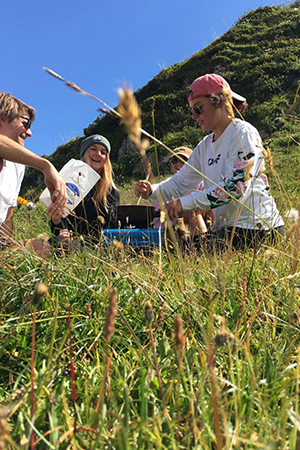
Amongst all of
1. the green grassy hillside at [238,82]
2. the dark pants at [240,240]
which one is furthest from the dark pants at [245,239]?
the green grassy hillside at [238,82]

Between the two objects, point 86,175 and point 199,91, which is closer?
point 199,91

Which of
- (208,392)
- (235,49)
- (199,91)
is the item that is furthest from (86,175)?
(235,49)

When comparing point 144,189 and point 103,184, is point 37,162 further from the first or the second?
point 103,184

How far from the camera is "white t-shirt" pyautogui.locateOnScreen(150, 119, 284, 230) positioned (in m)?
2.23

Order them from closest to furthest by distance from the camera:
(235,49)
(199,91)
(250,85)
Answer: (199,91), (250,85), (235,49)

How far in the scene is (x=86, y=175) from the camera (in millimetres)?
3246

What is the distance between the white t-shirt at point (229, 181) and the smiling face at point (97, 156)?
1021mm

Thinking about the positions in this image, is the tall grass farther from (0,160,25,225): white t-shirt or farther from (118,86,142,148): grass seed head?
(0,160,25,225): white t-shirt

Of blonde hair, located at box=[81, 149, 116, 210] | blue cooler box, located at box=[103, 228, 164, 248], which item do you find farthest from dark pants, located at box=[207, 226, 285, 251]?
blonde hair, located at box=[81, 149, 116, 210]

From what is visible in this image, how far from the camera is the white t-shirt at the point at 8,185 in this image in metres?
3.05

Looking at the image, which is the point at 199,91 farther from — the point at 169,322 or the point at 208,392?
the point at 208,392

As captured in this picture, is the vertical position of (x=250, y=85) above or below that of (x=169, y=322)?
above

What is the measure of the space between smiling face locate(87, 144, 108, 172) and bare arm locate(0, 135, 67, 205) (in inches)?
82.0

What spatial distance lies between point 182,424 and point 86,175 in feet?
9.00
